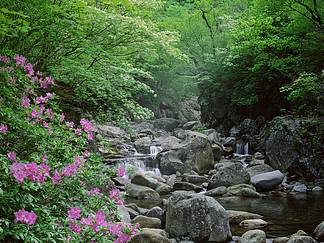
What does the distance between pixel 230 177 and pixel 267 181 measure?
4.44 ft

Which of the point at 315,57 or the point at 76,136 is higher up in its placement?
the point at 315,57

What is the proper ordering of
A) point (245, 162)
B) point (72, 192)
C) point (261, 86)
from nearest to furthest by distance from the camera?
point (72, 192) < point (245, 162) < point (261, 86)

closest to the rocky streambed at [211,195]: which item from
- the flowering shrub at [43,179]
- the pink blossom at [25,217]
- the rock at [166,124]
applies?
the flowering shrub at [43,179]

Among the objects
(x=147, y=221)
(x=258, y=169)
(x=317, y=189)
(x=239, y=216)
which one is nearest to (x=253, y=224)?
(x=239, y=216)

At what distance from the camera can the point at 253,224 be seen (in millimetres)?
9258

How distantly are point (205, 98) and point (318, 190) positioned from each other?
13080mm

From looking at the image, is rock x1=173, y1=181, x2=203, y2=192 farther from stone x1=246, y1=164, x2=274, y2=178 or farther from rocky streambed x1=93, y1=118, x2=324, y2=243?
stone x1=246, y1=164, x2=274, y2=178

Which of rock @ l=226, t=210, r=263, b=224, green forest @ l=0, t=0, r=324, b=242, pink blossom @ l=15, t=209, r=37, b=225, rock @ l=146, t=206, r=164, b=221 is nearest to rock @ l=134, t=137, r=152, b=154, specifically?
green forest @ l=0, t=0, r=324, b=242

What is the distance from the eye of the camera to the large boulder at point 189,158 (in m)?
16.2

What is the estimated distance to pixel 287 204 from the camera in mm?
11344

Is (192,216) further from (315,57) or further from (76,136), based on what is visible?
(315,57)

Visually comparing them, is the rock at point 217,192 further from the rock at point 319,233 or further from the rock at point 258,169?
the rock at point 319,233

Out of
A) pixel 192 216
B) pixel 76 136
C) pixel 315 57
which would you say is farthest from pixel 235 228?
pixel 315 57

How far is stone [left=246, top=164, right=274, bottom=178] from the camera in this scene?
1500cm
